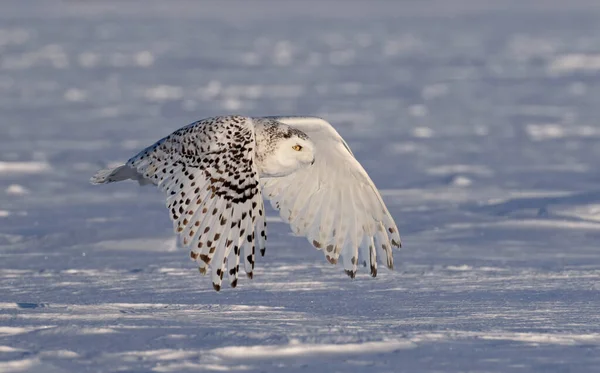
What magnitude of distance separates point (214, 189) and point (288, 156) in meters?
0.60

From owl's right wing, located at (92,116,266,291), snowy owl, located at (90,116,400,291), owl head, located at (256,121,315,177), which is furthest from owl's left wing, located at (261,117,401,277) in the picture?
owl's right wing, located at (92,116,266,291)

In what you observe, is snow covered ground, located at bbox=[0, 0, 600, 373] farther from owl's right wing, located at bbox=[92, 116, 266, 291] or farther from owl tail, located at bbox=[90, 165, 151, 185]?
owl tail, located at bbox=[90, 165, 151, 185]

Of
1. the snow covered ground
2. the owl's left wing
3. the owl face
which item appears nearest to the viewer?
the snow covered ground

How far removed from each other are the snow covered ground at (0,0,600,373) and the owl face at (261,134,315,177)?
0.65 meters

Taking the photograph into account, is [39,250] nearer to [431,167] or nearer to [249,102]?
[431,167]

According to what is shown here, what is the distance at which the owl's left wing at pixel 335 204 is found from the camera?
619 centimetres

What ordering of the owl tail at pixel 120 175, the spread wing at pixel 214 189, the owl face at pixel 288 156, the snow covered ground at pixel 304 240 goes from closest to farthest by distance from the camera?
the snow covered ground at pixel 304 240 → the spread wing at pixel 214 189 → the owl face at pixel 288 156 → the owl tail at pixel 120 175

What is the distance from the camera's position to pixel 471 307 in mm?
5719

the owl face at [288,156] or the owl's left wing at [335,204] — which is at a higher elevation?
the owl face at [288,156]

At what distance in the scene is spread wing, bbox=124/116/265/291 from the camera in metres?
5.38

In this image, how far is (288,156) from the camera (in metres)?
6.02

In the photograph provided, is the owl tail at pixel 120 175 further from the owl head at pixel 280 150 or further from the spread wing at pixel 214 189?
the owl head at pixel 280 150

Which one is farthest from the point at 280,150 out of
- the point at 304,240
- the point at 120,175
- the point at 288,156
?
the point at 304,240

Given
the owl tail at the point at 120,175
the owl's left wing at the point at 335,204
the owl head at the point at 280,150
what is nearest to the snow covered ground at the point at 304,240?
the owl's left wing at the point at 335,204
